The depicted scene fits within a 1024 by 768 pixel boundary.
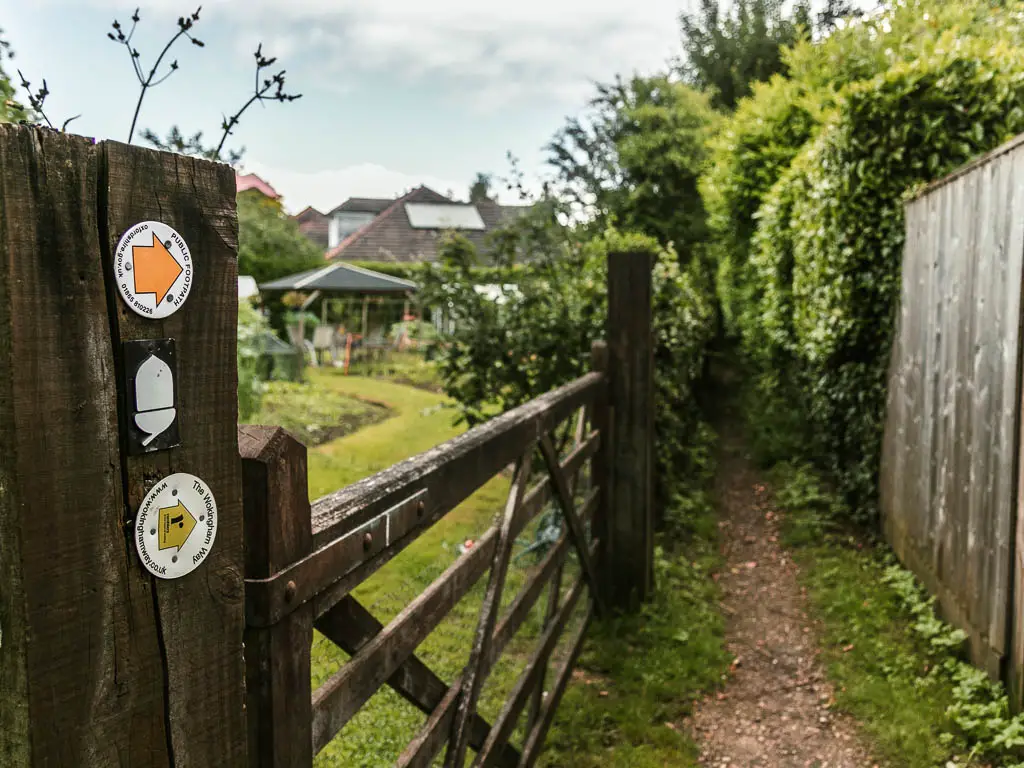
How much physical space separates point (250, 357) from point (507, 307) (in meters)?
5.38

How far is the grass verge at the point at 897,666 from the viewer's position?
288cm

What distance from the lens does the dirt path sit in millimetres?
3129

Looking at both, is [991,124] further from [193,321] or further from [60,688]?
[60,688]

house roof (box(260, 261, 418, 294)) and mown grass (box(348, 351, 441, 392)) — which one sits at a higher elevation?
house roof (box(260, 261, 418, 294))

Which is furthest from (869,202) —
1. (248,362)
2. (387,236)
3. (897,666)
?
(387,236)

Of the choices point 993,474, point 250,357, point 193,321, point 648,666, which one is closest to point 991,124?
point 993,474

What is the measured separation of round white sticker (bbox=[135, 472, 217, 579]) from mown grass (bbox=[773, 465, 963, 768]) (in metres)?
2.89

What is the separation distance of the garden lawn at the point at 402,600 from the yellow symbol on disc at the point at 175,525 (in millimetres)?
790

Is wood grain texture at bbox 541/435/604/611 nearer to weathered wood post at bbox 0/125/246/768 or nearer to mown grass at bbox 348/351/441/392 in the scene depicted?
weathered wood post at bbox 0/125/246/768

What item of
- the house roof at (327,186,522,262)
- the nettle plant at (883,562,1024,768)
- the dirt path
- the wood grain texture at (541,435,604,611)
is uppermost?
the house roof at (327,186,522,262)

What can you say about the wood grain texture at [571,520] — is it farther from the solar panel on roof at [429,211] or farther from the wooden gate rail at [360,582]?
the solar panel on roof at [429,211]

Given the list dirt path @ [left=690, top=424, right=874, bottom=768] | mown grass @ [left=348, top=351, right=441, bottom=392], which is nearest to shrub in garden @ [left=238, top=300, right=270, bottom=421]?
mown grass @ [left=348, top=351, right=441, bottom=392]

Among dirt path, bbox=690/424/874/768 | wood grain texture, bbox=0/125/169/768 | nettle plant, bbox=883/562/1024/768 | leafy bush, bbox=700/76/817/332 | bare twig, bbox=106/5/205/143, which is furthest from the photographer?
leafy bush, bbox=700/76/817/332

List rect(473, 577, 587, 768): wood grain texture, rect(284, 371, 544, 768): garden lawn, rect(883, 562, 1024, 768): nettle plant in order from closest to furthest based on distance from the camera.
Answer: rect(473, 577, 587, 768): wood grain texture < rect(284, 371, 544, 768): garden lawn < rect(883, 562, 1024, 768): nettle plant
